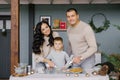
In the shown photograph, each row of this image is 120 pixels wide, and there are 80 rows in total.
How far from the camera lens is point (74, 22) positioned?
3.00 metres

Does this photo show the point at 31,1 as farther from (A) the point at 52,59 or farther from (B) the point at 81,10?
(A) the point at 52,59

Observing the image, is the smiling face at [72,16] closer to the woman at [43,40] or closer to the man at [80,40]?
the man at [80,40]

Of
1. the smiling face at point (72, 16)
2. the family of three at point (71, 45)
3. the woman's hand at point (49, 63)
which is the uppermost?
the smiling face at point (72, 16)

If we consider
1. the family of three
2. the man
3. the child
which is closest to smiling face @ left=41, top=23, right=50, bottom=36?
the family of three

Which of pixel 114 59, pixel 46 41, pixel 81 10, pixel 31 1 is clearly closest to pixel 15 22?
pixel 46 41

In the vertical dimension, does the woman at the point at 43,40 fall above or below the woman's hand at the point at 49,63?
above

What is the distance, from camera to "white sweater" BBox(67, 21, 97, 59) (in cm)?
294

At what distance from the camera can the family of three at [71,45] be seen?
296cm

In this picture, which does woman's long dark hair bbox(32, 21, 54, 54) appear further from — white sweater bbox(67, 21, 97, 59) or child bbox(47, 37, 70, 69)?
white sweater bbox(67, 21, 97, 59)

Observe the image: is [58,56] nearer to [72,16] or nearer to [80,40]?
[80,40]

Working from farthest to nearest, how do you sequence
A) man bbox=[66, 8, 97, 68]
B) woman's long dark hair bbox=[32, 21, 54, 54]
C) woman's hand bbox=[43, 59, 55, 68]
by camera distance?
1. woman's long dark hair bbox=[32, 21, 54, 54]
2. woman's hand bbox=[43, 59, 55, 68]
3. man bbox=[66, 8, 97, 68]

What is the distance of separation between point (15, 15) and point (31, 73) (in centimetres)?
85

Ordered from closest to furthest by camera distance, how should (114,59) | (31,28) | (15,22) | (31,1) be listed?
1. (15,22)
2. (114,59)
3. (31,1)
4. (31,28)

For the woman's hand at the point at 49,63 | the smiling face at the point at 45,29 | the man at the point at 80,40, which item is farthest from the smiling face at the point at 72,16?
the woman's hand at the point at 49,63
